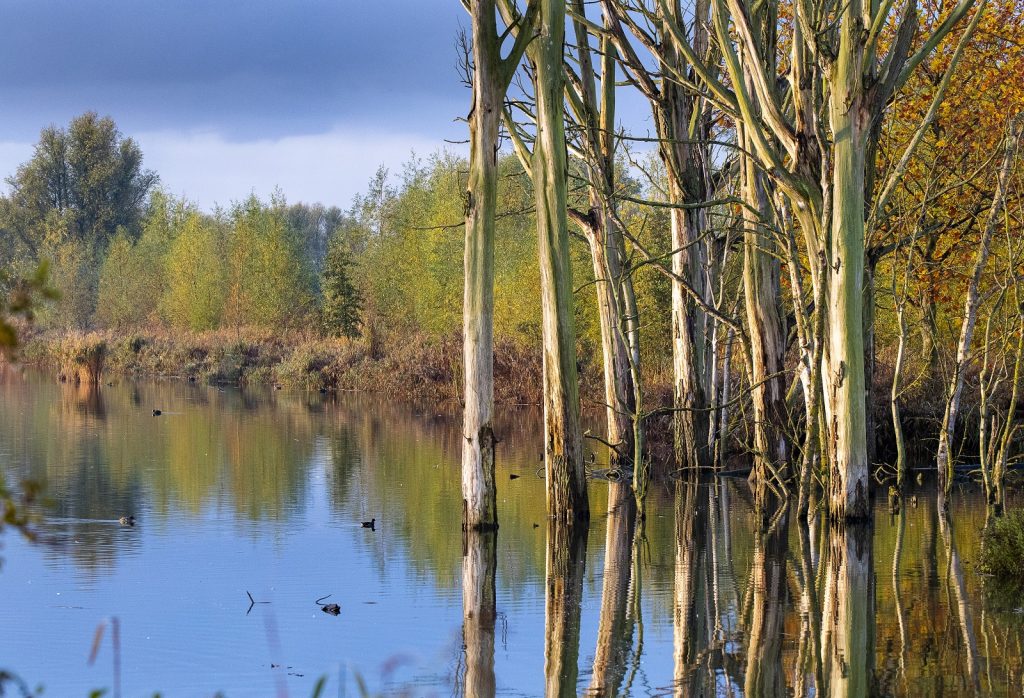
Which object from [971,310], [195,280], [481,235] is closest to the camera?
[481,235]

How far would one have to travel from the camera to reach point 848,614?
9266mm

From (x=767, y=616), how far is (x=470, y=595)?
2.38 metres

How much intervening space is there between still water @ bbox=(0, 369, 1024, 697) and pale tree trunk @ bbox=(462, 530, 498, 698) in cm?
3

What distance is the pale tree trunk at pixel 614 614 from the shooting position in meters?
7.50

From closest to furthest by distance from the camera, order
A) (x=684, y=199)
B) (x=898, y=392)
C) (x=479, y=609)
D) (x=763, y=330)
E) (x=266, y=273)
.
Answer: (x=479, y=609) → (x=898, y=392) → (x=763, y=330) → (x=684, y=199) → (x=266, y=273)

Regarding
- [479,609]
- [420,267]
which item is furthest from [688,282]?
[420,267]

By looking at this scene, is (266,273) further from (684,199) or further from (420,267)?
(684,199)

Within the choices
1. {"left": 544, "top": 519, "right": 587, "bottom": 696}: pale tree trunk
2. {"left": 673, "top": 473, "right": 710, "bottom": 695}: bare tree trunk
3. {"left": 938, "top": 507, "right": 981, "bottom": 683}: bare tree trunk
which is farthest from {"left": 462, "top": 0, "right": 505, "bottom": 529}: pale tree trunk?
{"left": 938, "top": 507, "right": 981, "bottom": 683}: bare tree trunk

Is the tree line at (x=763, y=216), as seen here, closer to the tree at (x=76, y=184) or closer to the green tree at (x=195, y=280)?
the green tree at (x=195, y=280)

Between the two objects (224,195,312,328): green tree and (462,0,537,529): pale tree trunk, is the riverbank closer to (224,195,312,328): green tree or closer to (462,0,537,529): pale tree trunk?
(224,195,312,328): green tree

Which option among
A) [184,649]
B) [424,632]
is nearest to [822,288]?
[424,632]

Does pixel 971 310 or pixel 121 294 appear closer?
pixel 971 310

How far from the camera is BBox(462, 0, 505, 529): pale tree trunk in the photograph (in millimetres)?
12523

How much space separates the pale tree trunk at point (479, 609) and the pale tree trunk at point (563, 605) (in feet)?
→ 1.22
